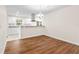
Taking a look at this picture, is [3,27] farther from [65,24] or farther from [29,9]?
[65,24]

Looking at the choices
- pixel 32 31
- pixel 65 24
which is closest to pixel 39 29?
pixel 32 31

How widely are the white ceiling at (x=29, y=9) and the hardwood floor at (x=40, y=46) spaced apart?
48cm

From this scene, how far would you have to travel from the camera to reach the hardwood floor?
160 cm

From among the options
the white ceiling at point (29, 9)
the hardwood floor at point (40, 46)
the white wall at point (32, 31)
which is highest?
the white ceiling at point (29, 9)

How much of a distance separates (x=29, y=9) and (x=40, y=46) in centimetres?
70

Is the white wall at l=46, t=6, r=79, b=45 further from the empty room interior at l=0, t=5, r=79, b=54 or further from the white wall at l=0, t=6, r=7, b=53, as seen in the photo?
the white wall at l=0, t=6, r=7, b=53

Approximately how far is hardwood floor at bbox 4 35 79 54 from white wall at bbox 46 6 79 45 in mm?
111

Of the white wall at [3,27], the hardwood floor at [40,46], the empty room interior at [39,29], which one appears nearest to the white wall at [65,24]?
the empty room interior at [39,29]

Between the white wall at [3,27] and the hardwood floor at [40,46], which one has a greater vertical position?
the white wall at [3,27]

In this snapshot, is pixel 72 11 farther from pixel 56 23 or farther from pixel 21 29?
pixel 21 29

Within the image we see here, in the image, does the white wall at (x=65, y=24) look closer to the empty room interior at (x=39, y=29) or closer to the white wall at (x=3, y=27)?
the empty room interior at (x=39, y=29)

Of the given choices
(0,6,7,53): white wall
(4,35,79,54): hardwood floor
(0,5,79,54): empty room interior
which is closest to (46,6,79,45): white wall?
(0,5,79,54): empty room interior

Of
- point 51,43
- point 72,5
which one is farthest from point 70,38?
point 72,5

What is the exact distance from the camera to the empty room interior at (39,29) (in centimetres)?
158
